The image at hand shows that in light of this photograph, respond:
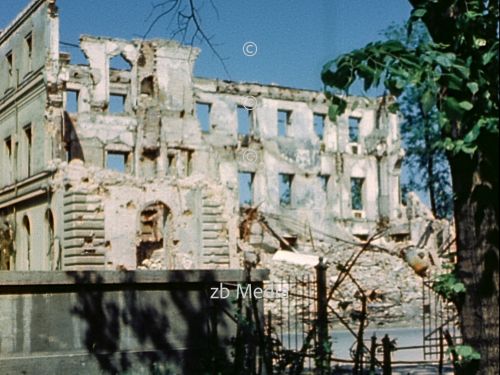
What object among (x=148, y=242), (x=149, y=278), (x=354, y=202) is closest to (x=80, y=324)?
(x=149, y=278)

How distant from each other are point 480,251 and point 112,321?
445 cm

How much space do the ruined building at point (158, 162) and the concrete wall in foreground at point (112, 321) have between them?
16975 mm

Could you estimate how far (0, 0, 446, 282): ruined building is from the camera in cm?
2639

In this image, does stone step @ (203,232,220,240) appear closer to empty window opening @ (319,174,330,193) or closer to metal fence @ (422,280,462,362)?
metal fence @ (422,280,462,362)

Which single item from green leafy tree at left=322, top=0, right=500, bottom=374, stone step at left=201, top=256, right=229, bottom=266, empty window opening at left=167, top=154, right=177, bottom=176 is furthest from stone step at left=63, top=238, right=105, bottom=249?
green leafy tree at left=322, top=0, right=500, bottom=374

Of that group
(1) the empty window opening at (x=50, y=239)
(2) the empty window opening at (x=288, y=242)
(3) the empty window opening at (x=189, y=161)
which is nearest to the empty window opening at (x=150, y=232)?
(3) the empty window opening at (x=189, y=161)

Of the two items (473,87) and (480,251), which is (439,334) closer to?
(480,251)

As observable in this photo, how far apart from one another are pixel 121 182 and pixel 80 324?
18.9 meters

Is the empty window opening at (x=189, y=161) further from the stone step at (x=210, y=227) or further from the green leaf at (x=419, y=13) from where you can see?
the green leaf at (x=419, y=13)

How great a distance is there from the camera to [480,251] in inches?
183

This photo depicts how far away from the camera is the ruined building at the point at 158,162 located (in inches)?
1039

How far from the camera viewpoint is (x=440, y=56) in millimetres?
4172

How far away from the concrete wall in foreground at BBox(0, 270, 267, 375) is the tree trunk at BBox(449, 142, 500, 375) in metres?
3.74

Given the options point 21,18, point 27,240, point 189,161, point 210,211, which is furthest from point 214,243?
point 21,18
